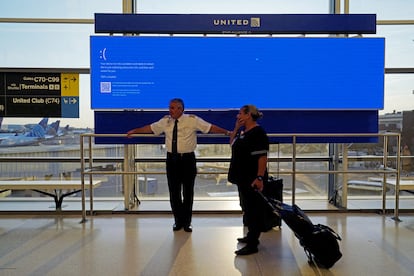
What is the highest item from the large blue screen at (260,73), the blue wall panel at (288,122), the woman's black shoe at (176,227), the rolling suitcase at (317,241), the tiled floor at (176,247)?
the large blue screen at (260,73)

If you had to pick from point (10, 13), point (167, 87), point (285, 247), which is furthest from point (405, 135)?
point (10, 13)

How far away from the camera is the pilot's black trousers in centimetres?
390

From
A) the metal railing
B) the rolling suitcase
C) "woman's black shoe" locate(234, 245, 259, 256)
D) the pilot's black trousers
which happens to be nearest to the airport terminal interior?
the metal railing

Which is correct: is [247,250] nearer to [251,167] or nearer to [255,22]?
[251,167]

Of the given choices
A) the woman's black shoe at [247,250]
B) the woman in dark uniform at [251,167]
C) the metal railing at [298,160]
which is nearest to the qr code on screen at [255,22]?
the metal railing at [298,160]

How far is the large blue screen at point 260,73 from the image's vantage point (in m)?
4.46

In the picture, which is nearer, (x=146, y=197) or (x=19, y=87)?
(x=19, y=87)

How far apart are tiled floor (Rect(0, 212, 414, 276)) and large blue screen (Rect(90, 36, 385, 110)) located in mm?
1475

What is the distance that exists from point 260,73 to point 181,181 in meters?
1.75

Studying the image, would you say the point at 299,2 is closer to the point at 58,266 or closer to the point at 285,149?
the point at 285,149

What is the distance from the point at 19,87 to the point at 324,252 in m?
4.30

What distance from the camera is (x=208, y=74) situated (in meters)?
4.50

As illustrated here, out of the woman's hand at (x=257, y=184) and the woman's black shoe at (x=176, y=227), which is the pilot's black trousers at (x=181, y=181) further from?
the woman's hand at (x=257, y=184)

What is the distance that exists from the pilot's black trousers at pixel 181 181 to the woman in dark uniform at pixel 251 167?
0.78 m
